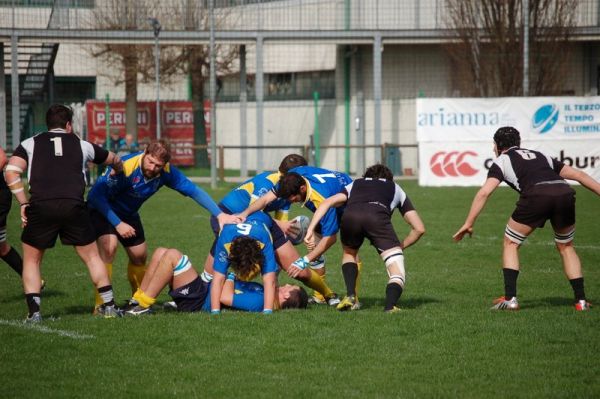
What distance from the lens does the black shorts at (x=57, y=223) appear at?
884cm

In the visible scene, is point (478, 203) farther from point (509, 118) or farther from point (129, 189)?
point (509, 118)

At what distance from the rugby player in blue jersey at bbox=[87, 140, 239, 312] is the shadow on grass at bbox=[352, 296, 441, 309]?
189 cm

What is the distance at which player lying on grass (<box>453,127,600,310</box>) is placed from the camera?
31.6ft

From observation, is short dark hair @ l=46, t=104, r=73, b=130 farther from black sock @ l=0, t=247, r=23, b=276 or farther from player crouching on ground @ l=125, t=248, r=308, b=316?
black sock @ l=0, t=247, r=23, b=276

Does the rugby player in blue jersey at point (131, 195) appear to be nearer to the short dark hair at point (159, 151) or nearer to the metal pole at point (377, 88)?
the short dark hair at point (159, 151)

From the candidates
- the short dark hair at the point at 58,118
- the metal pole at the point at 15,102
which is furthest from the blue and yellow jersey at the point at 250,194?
the metal pole at the point at 15,102

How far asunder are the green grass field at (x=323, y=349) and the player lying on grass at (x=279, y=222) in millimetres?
626

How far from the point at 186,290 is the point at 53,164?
1830 mm

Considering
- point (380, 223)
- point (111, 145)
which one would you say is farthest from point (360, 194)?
point (111, 145)

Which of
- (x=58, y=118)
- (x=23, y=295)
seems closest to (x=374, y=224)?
(x=58, y=118)

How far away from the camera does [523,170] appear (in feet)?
32.0

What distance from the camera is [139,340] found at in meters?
8.19

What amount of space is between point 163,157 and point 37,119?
26533mm

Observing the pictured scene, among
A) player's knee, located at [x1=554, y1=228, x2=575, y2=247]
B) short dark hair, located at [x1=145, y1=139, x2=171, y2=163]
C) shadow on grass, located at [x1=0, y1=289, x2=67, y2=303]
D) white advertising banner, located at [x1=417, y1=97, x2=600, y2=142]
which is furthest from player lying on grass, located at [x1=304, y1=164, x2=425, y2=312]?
white advertising banner, located at [x1=417, y1=97, x2=600, y2=142]
